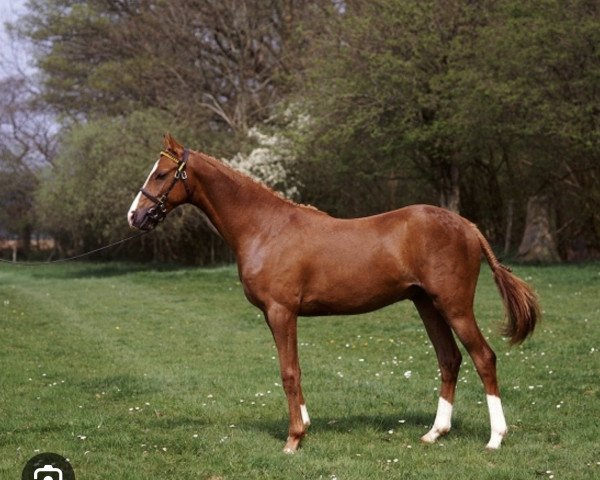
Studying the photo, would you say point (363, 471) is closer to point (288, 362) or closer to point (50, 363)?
point (288, 362)

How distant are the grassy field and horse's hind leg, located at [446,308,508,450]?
183 millimetres

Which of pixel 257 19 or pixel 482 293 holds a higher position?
pixel 257 19

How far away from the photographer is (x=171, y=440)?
25.9ft

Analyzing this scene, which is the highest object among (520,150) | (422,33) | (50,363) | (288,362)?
(422,33)

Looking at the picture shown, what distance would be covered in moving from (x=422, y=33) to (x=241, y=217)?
2305 cm

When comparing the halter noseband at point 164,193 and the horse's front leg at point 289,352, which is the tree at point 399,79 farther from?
the horse's front leg at point 289,352

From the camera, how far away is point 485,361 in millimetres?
7703

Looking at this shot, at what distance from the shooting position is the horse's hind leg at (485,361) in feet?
24.8

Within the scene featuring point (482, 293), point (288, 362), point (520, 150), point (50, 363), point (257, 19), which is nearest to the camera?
point (288, 362)

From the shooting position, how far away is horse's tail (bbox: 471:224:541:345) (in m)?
7.89

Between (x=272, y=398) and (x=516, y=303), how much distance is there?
3.34 meters

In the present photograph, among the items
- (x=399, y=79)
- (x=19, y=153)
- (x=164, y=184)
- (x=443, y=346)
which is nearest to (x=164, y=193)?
(x=164, y=184)

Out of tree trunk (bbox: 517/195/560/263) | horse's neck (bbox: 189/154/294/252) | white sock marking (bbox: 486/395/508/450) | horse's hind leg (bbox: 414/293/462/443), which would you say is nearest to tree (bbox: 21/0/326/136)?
tree trunk (bbox: 517/195/560/263)

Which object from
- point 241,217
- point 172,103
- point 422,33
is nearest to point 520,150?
point 422,33
